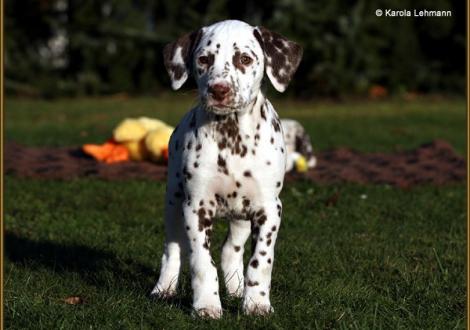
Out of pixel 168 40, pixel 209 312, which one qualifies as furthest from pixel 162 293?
pixel 168 40

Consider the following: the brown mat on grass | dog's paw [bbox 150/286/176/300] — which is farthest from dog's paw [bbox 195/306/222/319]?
the brown mat on grass

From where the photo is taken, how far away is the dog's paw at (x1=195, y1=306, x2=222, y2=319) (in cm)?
499

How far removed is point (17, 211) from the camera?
854cm

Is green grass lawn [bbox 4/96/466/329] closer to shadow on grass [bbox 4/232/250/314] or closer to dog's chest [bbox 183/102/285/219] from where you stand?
shadow on grass [bbox 4/232/250/314]

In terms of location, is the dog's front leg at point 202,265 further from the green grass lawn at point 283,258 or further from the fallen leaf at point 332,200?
the fallen leaf at point 332,200

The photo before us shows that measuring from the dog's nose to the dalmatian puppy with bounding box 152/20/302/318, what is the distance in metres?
0.03

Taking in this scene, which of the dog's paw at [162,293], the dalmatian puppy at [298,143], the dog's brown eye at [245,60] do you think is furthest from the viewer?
the dalmatian puppy at [298,143]

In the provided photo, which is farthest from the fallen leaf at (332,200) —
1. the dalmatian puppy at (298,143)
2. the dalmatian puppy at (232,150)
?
the dalmatian puppy at (232,150)

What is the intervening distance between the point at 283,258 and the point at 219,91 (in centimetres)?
213

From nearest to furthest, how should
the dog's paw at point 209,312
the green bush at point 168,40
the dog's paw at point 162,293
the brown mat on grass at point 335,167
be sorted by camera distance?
1. the dog's paw at point 209,312
2. the dog's paw at point 162,293
3. the brown mat on grass at point 335,167
4. the green bush at point 168,40

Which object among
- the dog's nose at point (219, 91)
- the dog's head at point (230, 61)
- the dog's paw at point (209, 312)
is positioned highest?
the dog's head at point (230, 61)

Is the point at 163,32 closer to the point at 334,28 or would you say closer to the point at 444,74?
the point at 334,28

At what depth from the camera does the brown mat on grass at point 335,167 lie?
9992mm

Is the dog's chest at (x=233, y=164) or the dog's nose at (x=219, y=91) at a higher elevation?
the dog's nose at (x=219, y=91)
